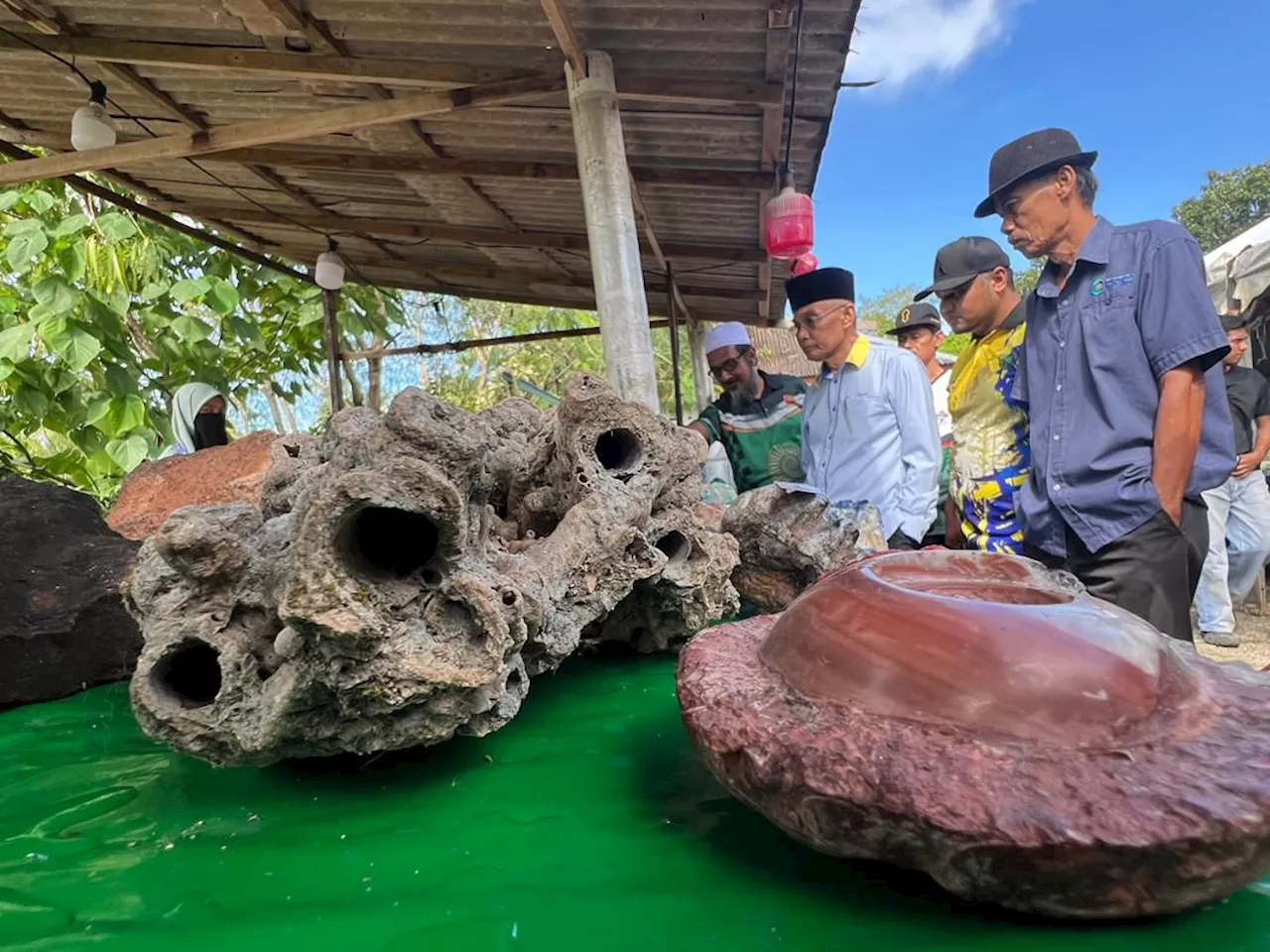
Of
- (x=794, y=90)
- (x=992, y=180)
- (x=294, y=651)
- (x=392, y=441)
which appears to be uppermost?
(x=794, y=90)

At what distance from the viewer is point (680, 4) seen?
9.89 feet

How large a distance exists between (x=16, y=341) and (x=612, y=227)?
12.5 ft

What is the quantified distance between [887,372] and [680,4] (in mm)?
1702

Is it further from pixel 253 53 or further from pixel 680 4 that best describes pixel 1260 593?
pixel 253 53

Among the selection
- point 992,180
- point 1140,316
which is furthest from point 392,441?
point 1140,316

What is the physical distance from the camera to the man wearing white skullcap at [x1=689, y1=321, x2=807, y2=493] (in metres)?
3.48

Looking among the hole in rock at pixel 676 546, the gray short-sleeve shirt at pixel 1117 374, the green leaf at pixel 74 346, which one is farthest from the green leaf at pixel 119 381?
the gray short-sleeve shirt at pixel 1117 374

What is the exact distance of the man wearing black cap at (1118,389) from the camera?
5.62ft

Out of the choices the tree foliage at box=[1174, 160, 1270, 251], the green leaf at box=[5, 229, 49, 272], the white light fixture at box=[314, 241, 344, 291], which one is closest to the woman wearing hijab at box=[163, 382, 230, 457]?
the green leaf at box=[5, 229, 49, 272]

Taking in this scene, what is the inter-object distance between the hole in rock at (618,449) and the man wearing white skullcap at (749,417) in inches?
62.3

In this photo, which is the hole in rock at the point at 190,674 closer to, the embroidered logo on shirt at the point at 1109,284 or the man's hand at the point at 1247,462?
the embroidered logo on shirt at the point at 1109,284

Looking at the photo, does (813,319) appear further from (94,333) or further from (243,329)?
(243,329)

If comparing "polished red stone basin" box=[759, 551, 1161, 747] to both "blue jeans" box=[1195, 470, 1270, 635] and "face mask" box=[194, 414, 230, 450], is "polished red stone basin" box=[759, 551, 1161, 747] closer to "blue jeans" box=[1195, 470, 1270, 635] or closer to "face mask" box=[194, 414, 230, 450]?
"blue jeans" box=[1195, 470, 1270, 635]

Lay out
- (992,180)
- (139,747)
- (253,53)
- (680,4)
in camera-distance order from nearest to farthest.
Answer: (139,747), (992,180), (680,4), (253,53)
